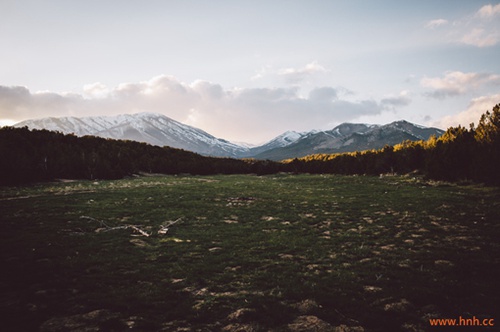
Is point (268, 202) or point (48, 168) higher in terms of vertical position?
point (48, 168)

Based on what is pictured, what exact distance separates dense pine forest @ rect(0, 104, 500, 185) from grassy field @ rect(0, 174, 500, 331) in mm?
24571

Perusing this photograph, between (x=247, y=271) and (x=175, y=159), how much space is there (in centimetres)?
9754

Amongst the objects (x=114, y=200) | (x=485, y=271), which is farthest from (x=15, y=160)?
(x=485, y=271)

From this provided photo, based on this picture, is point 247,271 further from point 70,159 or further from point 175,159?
point 175,159

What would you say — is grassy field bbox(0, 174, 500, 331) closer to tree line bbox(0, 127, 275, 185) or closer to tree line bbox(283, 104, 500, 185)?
tree line bbox(283, 104, 500, 185)

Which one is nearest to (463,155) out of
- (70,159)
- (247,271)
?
(247,271)

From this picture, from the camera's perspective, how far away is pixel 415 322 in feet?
23.8

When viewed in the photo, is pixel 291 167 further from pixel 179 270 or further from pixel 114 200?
pixel 179 270

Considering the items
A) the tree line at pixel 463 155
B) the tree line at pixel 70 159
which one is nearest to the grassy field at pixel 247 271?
the tree line at pixel 463 155

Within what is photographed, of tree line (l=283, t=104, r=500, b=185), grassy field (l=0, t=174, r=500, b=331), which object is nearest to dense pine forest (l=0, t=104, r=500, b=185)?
tree line (l=283, t=104, r=500, b=185)

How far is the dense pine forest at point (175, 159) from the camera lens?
39344 millimetres

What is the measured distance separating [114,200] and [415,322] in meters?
29.3

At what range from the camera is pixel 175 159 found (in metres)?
104

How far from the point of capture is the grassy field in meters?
7.65
